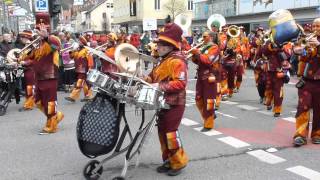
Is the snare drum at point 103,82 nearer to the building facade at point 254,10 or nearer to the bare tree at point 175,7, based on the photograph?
the building facade at point 254,10

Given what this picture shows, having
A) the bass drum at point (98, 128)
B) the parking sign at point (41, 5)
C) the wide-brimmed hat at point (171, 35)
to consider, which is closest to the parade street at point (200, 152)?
the bass drum at point (98, 128)

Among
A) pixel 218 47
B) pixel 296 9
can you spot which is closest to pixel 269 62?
pixel 218 47

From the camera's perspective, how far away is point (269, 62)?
31.4 feet

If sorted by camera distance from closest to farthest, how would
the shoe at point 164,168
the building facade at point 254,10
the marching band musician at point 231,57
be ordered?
the shoe at point 164,168, the marching band musician at point 231,57, the building facade at point 254,10

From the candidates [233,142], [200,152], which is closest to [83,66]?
[233,142]

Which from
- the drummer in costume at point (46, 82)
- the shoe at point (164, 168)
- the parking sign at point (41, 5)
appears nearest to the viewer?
the shoe at point (164, 168)

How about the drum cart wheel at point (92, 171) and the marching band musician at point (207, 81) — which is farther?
the marching band musician at point (207, 81)

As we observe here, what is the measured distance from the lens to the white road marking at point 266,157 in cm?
627

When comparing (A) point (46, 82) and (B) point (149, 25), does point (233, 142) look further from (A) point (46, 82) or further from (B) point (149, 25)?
(B) point (149, 25)

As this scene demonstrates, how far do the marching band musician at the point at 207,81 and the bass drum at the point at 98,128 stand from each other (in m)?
2.98

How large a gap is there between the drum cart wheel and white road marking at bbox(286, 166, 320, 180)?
2.42 m

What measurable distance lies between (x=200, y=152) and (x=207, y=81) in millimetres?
1720

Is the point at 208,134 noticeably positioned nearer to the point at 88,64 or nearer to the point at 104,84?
the point at 104,84

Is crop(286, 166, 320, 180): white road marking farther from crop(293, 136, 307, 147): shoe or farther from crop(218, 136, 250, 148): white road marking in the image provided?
crop(218, 136, 250, 148): white road marking
